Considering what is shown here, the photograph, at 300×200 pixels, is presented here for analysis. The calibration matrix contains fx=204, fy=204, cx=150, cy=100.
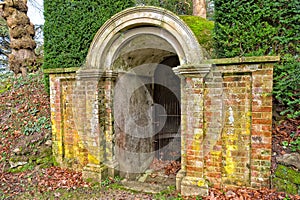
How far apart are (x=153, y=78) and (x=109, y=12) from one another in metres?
2.49

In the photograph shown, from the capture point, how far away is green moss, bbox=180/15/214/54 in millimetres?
4512

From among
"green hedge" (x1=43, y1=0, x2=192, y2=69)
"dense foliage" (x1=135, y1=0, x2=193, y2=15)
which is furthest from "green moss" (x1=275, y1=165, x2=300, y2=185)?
"dense foliage" (x1=135, y1=0, x2=193, y2=15)

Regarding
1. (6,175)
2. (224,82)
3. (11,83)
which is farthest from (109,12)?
(11,83)

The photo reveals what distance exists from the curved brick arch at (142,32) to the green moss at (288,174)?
7.34ft

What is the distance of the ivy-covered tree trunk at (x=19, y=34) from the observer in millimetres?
8891

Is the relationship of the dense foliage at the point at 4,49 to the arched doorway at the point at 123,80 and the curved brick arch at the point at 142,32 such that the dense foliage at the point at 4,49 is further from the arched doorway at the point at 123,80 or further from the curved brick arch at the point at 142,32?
the curved brick arch at the point at 142,32

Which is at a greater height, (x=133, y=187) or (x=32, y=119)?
(x=32, y=119)

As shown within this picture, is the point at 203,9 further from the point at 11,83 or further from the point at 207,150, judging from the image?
the point at 11,83

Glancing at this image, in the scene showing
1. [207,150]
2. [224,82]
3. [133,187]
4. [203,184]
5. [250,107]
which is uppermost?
[224,82]

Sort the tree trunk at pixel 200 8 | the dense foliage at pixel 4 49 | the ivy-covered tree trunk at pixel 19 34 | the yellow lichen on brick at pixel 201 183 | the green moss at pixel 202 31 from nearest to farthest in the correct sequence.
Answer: the yellow lichen on brick at pixel 201 183, the green moss at pixel 202 31, the tree trunk at pixel 200 8, the ivy-covered tree trunk at pixel 19 34, the dense foliage at pixel 4 49

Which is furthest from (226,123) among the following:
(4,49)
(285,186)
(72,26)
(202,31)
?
(4,49)

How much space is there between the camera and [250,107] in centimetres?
336

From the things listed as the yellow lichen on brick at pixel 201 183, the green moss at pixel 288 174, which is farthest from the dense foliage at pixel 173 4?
the green moss at pixel 288 174

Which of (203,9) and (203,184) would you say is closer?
(203,184)
